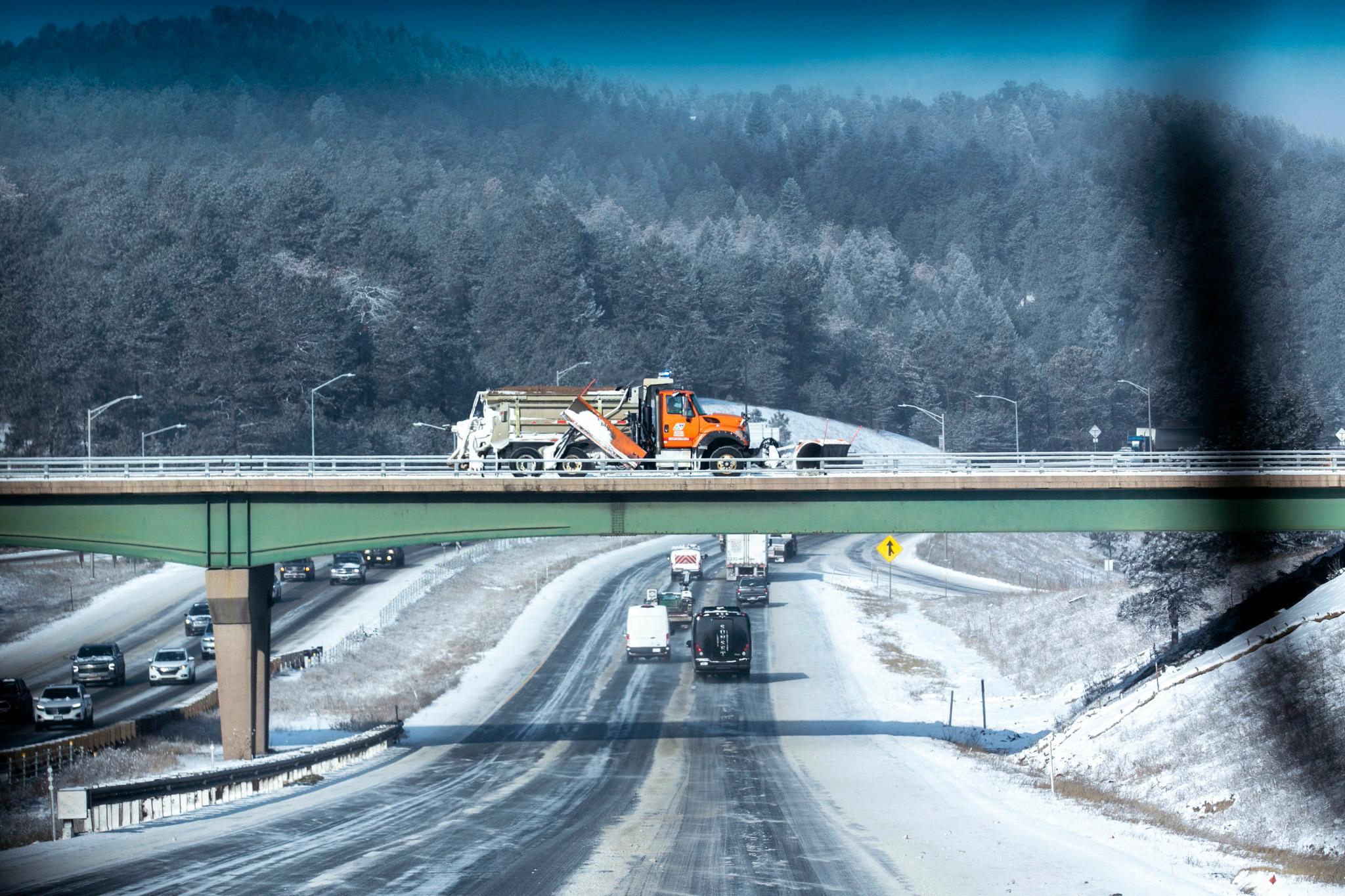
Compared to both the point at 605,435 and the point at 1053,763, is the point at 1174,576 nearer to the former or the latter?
the point at 1053,763

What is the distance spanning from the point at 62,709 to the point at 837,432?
137 m

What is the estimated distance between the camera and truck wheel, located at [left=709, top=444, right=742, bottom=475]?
143 ft

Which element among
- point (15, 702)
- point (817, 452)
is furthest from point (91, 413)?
point (817, 452)

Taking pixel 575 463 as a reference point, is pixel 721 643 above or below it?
below

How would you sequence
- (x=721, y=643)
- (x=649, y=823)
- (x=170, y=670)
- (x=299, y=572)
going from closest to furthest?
(x=649, y=823), (x=170, y=670), (x=721, y=643), (x=299, y=572)

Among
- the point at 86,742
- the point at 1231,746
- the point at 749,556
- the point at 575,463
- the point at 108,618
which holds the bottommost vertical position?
the point at 86,742

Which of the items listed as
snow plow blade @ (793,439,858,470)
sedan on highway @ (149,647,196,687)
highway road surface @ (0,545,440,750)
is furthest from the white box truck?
snow plow blade @ (793,439,858,470)

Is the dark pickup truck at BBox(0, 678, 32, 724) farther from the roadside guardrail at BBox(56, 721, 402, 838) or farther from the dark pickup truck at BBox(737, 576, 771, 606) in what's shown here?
the dark pickup truck at BBox(737, 576, 771, 606)

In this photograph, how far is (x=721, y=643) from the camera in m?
62.8

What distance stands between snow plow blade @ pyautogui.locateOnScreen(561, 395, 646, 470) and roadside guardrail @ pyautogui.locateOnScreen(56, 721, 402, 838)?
42.0 ft

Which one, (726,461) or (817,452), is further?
(817,452)

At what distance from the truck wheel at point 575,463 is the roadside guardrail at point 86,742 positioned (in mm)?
16426

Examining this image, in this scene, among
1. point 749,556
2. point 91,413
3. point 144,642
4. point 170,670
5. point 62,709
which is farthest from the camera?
point 749,556

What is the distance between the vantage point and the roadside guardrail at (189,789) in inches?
1107
